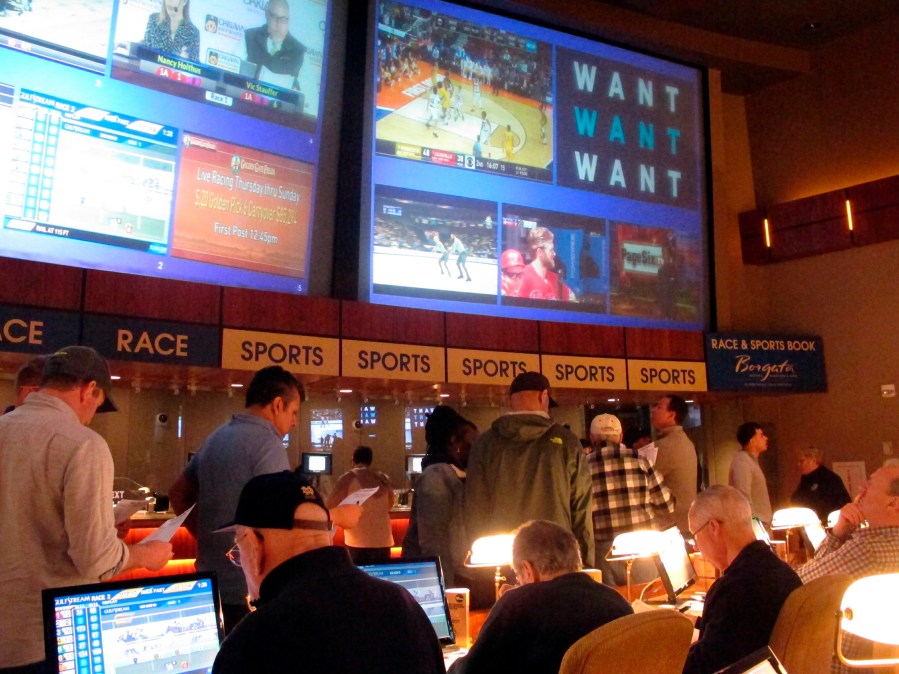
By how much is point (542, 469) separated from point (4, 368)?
4.38 metres

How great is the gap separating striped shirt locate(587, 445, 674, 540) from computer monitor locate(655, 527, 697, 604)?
0.82ft

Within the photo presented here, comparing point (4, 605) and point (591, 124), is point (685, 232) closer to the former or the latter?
point (591, 124)

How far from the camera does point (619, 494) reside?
4.06 m

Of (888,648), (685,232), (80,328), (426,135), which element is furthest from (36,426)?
(685,232)

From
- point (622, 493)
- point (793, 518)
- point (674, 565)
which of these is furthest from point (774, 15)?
point (674, 565)

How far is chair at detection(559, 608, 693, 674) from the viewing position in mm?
1711

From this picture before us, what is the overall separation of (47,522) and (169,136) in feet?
14.1

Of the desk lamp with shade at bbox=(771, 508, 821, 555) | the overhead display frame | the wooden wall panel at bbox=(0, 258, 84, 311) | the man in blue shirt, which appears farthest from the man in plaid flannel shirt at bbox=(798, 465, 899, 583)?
the wooden wall panel at bbox=(0, 258, 84, 311)

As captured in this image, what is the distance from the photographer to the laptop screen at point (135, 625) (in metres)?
1.70

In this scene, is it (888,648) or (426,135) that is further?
(426,135)

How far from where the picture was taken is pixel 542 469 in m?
3.37

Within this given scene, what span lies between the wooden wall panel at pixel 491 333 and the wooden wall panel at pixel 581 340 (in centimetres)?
12

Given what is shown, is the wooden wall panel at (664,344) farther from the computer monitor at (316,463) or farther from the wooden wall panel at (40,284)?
the wooden wall panel at (40,284)

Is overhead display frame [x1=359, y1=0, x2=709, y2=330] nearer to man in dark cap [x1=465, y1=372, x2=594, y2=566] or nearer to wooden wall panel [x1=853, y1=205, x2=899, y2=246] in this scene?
wooden wall panel [x1=853, y1=205, x2=899, y2=246]
